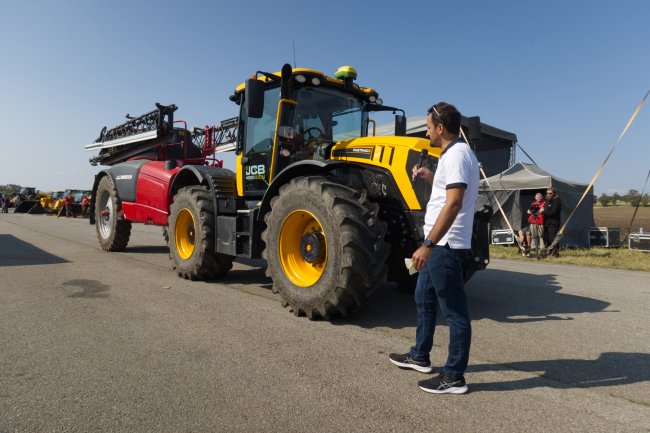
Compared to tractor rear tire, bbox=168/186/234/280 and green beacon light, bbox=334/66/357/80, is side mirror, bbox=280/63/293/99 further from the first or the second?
tractor rear tire, bbox=168/186/234/280

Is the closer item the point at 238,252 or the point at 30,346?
the point at 30,346

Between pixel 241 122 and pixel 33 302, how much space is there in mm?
3307

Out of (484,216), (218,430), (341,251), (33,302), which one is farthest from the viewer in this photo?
(33,302)

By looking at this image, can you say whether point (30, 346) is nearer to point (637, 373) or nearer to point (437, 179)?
point (437, 179)

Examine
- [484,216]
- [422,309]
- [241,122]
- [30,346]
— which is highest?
[241,122]

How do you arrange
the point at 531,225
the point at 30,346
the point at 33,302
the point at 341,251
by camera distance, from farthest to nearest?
the point at 531,225 → the point at 33,302 → the point at 341,251 → the point at 30,346

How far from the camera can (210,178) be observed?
5.95 m

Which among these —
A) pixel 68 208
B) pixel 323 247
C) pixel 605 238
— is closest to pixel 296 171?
pixel 323 247

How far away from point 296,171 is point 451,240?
7.87 feet

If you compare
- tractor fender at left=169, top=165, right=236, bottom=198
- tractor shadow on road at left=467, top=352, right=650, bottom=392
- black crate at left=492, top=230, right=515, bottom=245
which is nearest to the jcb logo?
tractor fender at left=169, top=165, right=236, bottom=198

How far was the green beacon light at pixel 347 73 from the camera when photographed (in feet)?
17.5

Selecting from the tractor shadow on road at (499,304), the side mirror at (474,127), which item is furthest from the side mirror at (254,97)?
the tractor shadow on road at (499,304)

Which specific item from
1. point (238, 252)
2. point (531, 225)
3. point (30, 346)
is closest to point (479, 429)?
point (30, 346)

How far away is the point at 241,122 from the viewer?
19.5ft
